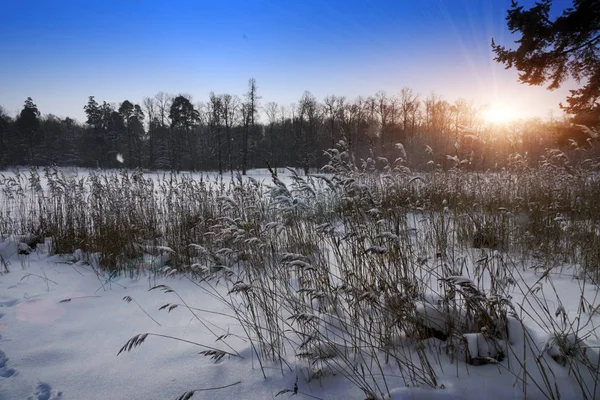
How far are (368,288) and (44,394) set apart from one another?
8.32ft

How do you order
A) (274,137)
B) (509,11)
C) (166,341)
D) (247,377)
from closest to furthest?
(247,377) → (166,341) → (509,11) → (274,137)

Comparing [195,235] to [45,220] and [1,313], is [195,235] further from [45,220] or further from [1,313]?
[45,220]

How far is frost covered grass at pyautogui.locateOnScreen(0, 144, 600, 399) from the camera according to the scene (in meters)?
1.87

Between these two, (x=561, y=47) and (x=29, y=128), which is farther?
(x=29, y=128)

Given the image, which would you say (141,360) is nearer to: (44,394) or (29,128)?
(44,394)

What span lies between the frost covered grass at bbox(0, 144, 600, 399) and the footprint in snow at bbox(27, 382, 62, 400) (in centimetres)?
48

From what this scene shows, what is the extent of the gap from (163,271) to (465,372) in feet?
13.7

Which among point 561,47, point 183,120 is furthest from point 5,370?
point 183,120

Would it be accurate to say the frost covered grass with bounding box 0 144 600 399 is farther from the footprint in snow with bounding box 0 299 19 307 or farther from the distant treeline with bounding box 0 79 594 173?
the distant treeline with bounding box 0 79 594 173

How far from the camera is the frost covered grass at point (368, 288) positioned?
1.87 m

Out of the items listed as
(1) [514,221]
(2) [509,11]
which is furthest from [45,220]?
(2) [509,11]

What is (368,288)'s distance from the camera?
98.0 inches

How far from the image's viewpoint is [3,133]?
37.5m

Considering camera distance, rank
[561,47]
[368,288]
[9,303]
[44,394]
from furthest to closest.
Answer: [561,47] < [9,303] < [368,288] < [44,394]
